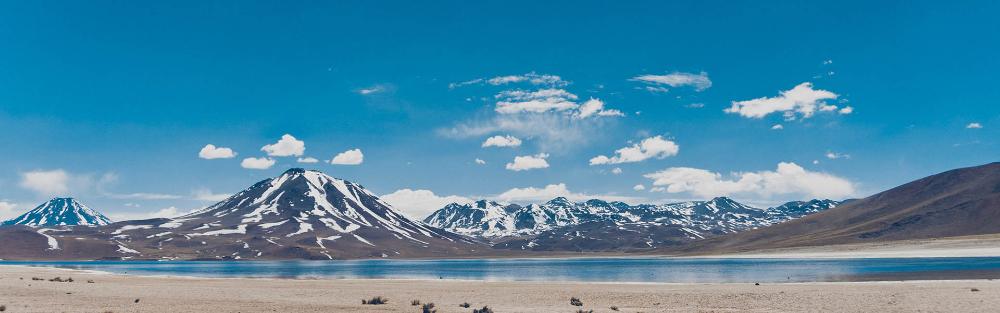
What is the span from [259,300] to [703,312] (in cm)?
3098

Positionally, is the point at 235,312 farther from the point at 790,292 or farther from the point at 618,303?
the point at 790,292

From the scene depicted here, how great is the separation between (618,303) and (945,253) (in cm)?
16995

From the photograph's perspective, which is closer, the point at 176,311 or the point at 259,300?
the point at 176,311

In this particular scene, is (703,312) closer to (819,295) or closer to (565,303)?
(565,303)

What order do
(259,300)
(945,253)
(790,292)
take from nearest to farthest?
(259,300), (790,292), (945,253)

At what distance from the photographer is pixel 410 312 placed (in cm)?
3962

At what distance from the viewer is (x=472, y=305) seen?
4647 cm

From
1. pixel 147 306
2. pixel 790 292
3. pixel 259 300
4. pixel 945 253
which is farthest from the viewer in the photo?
pixel 945 253

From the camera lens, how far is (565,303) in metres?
47.9

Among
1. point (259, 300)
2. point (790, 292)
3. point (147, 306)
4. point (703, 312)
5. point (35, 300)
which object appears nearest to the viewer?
point (703, 312)

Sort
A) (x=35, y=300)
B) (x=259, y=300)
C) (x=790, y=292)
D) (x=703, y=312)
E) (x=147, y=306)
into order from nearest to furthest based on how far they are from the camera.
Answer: (x=703, y=312), (x=147, y=306), (x=35, y=300), (x=259, y=300), (x=790, y=292)

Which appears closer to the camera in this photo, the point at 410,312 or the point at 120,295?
the point at 410,312

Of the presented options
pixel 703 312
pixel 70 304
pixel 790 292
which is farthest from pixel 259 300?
pixel 790 292

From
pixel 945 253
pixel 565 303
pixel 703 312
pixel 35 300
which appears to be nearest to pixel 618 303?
pixel 565 303
